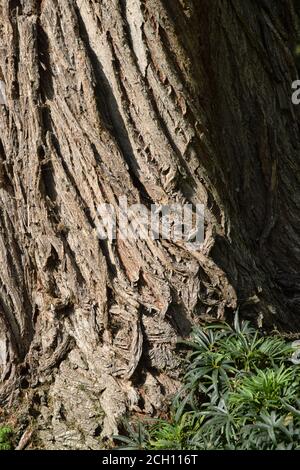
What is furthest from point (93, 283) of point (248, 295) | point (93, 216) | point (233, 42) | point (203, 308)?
point (233, 42)

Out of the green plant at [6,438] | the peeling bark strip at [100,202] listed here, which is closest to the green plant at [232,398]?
the peeling bark strip at [100,202]

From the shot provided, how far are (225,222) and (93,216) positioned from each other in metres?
0.95

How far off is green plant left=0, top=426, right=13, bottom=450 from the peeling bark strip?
0.19 m

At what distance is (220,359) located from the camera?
499 cm

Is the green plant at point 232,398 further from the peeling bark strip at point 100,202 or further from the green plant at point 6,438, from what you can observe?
the green plant at point 6,438

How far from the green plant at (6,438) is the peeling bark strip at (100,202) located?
19 cm

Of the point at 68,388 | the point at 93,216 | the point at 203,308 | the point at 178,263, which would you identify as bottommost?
the point at 68,388

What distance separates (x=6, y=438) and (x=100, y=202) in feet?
5.56

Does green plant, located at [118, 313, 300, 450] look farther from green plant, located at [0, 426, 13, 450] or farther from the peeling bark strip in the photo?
green plant, located at [0, 426, 13, 450]

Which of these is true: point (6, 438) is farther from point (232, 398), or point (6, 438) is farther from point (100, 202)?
point (100, 202)

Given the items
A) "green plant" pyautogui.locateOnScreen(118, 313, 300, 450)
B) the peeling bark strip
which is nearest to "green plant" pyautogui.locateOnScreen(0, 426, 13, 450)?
the peeling bark strip

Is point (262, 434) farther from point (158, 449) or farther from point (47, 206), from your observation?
point (47, 206)

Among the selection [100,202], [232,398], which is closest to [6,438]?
[232,398]

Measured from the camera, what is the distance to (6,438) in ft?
16.8
